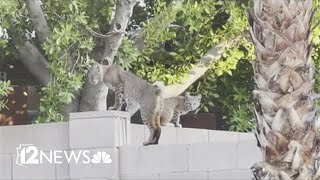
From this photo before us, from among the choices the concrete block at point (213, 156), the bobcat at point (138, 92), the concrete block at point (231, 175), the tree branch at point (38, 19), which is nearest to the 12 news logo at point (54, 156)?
the bobcat at point (138, 92)

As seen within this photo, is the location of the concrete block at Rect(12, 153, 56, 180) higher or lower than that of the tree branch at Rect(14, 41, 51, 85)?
lower

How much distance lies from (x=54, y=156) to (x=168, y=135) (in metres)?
1.65

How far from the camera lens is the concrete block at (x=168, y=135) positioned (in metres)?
9.53

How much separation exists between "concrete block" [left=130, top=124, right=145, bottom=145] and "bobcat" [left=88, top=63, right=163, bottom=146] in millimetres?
164

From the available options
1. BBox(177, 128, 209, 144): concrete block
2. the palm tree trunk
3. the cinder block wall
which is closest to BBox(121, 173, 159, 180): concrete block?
the cinder block wall

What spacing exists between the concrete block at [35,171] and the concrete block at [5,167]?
6 centimetres

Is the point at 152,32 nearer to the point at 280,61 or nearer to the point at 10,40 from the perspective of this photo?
the point at 10,40

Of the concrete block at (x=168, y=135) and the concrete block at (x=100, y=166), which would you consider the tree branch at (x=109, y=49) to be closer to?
the concrete block at (x=168, y=135)

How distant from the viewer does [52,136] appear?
8.80 m

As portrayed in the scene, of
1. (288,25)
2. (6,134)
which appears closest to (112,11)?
(6,134)

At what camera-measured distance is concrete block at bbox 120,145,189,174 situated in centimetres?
828

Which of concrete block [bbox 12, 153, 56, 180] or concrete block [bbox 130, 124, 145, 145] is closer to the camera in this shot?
concrete block [bbox 12, 153, 56, 180]

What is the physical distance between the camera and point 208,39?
1130 centimetres

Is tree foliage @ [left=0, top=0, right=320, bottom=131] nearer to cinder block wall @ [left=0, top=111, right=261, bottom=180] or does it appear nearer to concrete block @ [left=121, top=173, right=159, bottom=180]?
cinder block wall @ [left=0, top=111, right=261, bottom=180]
